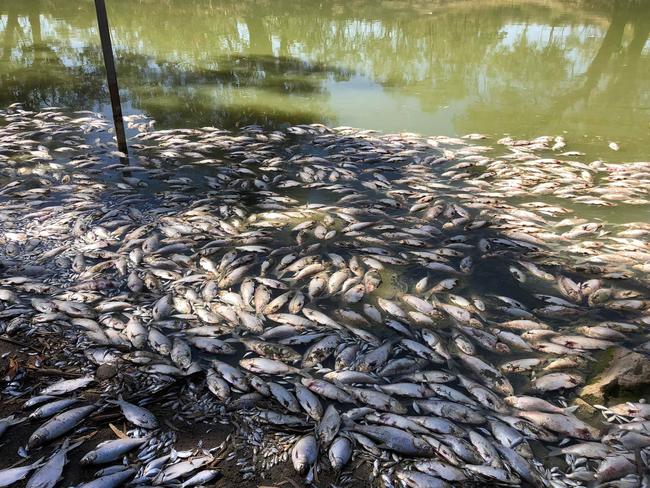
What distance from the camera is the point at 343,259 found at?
4.45 m

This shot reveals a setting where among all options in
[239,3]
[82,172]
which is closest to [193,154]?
[82,172]

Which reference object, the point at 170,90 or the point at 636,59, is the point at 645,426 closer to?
the point at 170,90

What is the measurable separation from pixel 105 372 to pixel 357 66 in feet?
35.4

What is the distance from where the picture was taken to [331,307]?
3.84m

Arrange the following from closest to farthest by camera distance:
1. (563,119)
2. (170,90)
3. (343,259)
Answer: (343,259) → (563,119) → (170,90)

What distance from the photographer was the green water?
8.48 m

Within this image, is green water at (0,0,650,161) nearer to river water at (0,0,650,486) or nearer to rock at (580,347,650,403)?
river water at (0,0,650,486)

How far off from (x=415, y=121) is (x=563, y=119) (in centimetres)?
272

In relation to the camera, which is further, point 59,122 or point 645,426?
point 59,122

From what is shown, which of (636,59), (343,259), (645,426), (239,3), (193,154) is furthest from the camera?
(239,3)

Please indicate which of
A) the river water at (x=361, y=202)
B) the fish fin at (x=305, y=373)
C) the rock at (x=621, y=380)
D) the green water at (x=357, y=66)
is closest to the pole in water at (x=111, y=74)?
the river water at (x=361, y=202)

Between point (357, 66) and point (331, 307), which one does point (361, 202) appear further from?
point (357, 66)

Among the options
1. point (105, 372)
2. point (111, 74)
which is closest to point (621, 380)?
point (105, 372)

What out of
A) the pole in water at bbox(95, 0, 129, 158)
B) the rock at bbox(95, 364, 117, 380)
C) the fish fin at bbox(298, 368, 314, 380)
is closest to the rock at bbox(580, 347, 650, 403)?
the fish fin at bbox(298, 368, 314, 380)
